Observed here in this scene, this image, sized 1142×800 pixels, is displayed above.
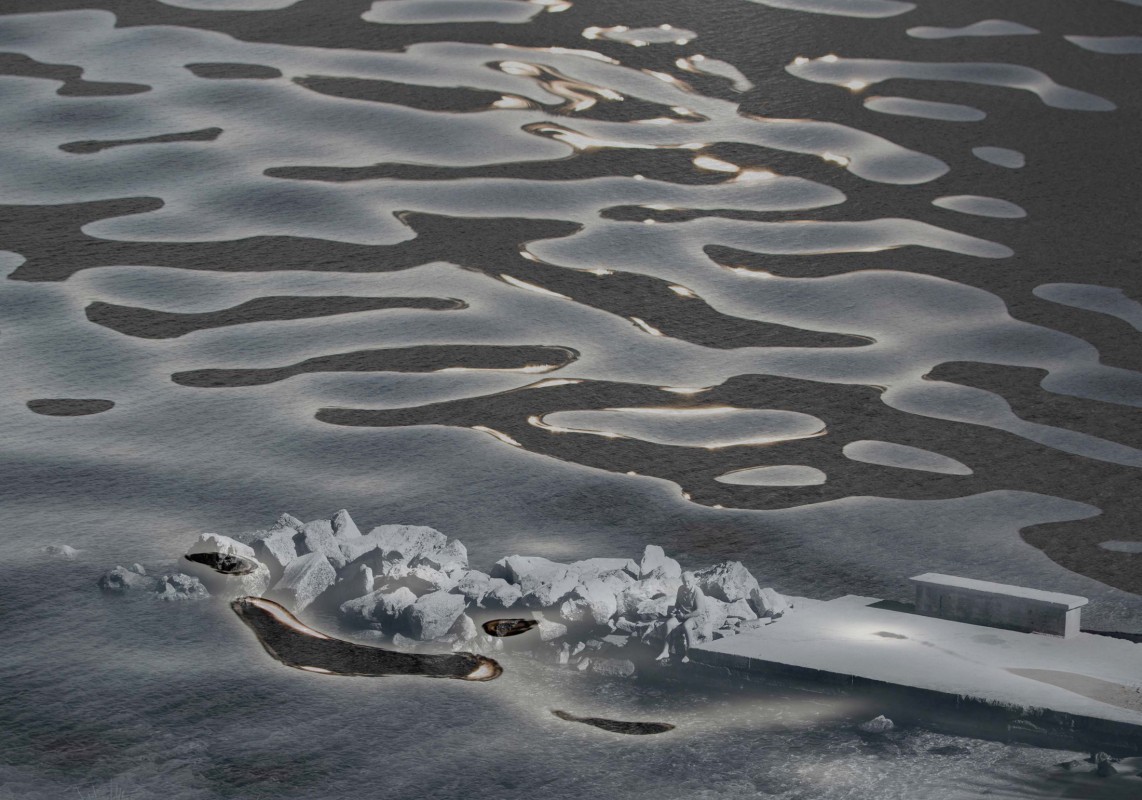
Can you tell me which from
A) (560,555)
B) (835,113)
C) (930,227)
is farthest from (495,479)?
(835,113)

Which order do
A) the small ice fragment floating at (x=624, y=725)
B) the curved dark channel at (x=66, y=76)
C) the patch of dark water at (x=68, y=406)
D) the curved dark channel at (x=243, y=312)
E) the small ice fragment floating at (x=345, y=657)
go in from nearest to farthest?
the small ice fragment floating at (x=624, y=725), the small ice fragment floating at (x=345, y=657), the patch of dark water at (x=68, y=406), the curved dark channel at (x=243, y=312), the curved dark channel at (x=66, y=76)

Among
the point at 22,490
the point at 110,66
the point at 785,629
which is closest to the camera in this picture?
the point at 785,629

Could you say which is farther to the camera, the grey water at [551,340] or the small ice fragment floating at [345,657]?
the small ice fragment floating at [345,657]

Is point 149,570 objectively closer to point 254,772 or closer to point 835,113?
point 254,772

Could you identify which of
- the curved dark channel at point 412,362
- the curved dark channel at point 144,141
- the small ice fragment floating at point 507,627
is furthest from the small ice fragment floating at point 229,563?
the curved dark channel at point 144,141

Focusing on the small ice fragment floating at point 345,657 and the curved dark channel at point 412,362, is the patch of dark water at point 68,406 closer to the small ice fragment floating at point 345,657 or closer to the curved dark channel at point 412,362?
the curved dark channel at point 412,362

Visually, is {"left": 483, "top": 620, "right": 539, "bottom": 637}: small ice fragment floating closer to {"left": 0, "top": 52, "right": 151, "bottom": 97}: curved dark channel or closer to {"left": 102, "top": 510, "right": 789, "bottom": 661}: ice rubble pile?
{"left": 102, "top": 510, "right": 789, "bottom": 661}: ice rubble pile

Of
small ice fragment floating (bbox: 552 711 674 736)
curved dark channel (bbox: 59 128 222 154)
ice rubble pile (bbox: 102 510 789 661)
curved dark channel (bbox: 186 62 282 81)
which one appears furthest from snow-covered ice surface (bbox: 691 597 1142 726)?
curved dark channel (bbox: 186 62 282 81)
